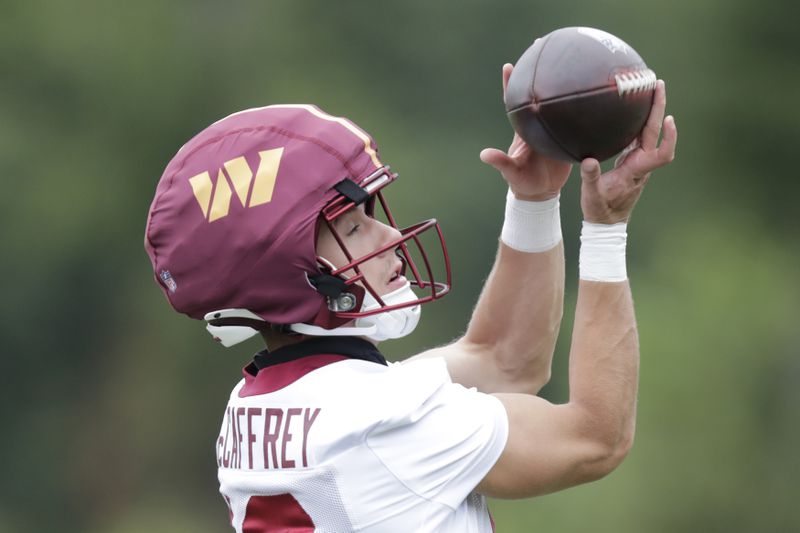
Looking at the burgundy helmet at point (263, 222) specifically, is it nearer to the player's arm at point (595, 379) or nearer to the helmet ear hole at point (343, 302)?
the helmet ear hole at point (343, 302)

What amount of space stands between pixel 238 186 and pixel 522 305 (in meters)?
1.01

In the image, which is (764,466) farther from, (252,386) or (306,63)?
(252,386)

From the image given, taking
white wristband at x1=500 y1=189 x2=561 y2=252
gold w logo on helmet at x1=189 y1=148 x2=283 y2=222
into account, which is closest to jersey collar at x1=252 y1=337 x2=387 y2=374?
gold w logo on helmet at x1=189 y1=148 x2=283 y2=222

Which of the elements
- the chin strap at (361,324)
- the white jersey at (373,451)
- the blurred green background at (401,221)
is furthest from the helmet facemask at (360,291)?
the blurred green background at (401,221)

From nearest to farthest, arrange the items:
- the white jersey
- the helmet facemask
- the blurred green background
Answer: the white jersey → the helmet facemask → the blurred green background

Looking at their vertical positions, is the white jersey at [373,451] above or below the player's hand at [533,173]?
below

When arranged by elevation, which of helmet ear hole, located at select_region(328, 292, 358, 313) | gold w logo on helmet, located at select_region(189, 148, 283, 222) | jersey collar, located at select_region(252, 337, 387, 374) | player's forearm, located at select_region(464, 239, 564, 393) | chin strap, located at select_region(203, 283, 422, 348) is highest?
gold w logo on helmet, located at select_region(189, 148, 283, 222)

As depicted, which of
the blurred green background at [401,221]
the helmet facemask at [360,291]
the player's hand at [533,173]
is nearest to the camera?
the helmet facemask at [360,291]

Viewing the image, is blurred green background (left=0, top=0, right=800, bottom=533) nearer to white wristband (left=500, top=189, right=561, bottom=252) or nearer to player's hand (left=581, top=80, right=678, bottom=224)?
white wristband (left=500, top=189, right=561, bottom=252)

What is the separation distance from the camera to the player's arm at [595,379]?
298 centimetres

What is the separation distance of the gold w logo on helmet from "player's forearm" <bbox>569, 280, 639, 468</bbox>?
0.76 meters

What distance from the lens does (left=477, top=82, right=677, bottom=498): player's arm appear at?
9.77 ft

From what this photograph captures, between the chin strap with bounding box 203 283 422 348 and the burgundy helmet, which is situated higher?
the burgundy helmet

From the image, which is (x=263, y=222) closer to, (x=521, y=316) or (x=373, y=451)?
(x=373, y=451)
